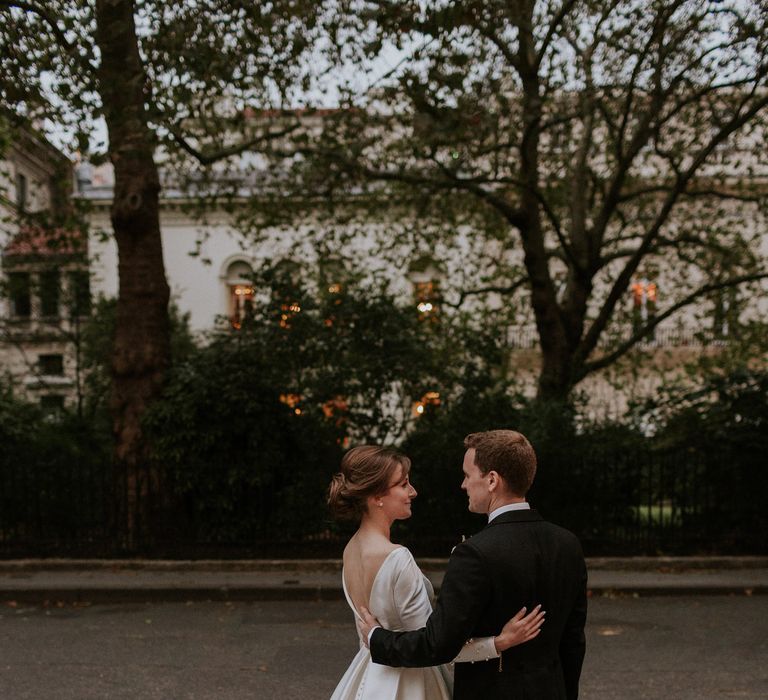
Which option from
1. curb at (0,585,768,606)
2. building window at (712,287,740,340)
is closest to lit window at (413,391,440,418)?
curb at (0,585,768,606)

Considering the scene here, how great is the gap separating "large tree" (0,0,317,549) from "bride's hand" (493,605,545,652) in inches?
344

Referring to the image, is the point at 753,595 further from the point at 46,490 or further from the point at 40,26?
the point at 40,26

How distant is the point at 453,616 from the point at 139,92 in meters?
10.2

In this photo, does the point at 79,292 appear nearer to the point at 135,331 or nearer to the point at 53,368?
the point at 53,368

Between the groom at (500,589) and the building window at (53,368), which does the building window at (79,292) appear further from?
the groom at (500,589)

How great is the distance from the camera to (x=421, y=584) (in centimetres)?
312

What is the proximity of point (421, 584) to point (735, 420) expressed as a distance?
11082mm

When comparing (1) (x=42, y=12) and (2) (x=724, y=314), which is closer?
(1) (x=42, y=12)

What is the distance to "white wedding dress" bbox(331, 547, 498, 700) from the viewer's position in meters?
3.05

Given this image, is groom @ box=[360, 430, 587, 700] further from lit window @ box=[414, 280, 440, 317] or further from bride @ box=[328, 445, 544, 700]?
lit window @ box=[414, 280, 440, 317]

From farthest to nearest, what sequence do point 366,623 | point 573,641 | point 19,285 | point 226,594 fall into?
point 19,285, point 226,594, point 573,641, point 366,623

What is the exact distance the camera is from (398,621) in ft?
10.1

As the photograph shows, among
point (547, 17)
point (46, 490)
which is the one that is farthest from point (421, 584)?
point (547, 17)

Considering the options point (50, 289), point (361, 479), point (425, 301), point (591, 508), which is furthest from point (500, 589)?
point (50, 289)
